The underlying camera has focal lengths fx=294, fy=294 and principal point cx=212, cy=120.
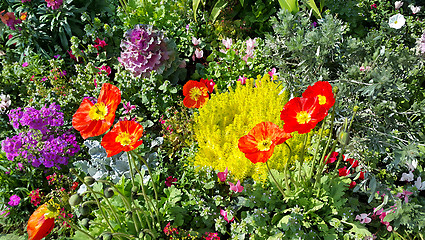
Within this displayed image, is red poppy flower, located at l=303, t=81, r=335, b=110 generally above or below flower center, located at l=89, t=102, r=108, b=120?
below

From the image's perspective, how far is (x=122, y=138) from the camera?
1.33m

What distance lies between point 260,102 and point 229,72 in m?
0.69

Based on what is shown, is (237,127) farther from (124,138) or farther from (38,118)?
(38,118)

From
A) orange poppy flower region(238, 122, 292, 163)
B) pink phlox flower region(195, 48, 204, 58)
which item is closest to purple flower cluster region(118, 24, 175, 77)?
pink phlox flower region(195, 48, 204, 58)

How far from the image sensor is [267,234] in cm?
177

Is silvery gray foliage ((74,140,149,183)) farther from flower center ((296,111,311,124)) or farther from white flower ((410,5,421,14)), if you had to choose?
white flower ((410,5,421,14))

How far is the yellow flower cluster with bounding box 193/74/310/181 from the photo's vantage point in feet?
6.53

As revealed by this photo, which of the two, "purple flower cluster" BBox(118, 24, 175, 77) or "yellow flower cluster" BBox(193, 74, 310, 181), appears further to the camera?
"purple flower cluster" BBox(118, 24, 175, 77)

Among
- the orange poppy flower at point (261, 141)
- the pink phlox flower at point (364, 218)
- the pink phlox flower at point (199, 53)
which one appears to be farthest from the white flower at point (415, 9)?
the orange poppy flower at point (261, 141)

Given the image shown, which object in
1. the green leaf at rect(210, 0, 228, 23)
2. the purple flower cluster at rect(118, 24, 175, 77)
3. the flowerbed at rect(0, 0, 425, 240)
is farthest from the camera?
the green leaf at rect(210, 0, 228, 23)

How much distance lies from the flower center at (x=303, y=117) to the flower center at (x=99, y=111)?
91 cm

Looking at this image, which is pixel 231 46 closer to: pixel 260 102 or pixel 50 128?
pixel 260 102

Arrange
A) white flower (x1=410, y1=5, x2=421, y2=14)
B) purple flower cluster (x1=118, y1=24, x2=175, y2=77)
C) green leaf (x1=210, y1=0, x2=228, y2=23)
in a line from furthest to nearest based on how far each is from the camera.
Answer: green leaf (x1=210, y1=0, x2=228, y2=23) < white flower (x1=410, y1=5, x2=421, y2=14) < purple flower cluster (x1=118, y1=24, x2=175, y2=77)

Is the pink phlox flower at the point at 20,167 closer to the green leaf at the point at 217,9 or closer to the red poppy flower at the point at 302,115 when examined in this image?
the red poppy flower at the point at 302,115
